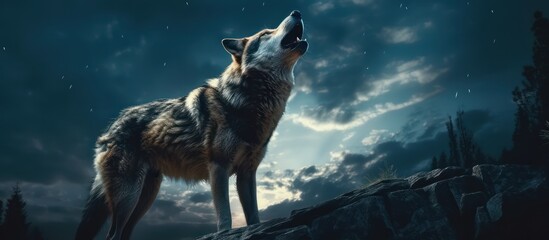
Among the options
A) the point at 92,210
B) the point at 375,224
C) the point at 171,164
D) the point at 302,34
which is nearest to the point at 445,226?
the point at 375,224

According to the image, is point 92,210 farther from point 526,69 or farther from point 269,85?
point 526,69

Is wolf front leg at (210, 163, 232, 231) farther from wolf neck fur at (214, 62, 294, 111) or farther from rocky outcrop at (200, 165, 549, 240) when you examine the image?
wolf neck fur at (214, 62, 294, 111)

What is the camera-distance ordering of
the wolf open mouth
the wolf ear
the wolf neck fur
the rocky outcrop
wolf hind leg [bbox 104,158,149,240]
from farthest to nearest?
1. the wolf ear
2. wolf hind leg [bbox 104,158,149,240]
3. the wolf open mouth
4. the wolf neck fur
5. the rocky outcrop

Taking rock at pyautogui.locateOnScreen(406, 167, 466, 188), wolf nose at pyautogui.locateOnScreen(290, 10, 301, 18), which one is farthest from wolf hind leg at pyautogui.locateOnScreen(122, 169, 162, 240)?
rock at pyautogui.locateOnScreen(406, 167, 466, 188)

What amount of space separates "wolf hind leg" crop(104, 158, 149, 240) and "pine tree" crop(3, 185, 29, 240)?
143ft

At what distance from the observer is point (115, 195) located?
24.2 feet

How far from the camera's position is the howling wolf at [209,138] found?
665cm

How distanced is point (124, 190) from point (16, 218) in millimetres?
46828

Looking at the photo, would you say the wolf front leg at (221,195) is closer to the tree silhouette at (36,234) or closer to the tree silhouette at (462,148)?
the tree silhouette at (462,148)

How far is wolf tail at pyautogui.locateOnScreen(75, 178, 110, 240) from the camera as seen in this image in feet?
24.8

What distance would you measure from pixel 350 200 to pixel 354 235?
0.62 m

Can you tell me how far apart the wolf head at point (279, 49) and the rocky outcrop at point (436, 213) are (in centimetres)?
236

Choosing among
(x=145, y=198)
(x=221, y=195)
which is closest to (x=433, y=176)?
(x=221, y=195)

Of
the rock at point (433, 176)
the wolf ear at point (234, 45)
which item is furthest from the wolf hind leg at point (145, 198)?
the rock at point (433, 176)
